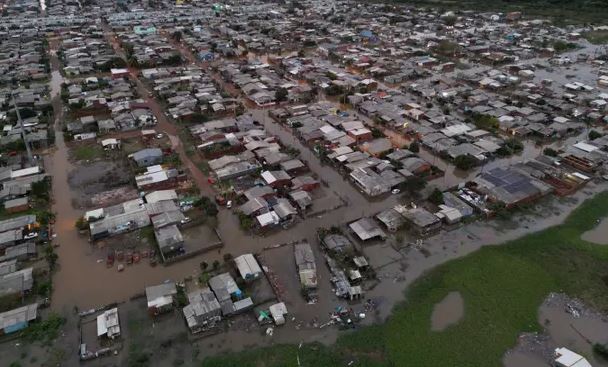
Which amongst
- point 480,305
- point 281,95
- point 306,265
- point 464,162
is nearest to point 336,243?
point 306,265

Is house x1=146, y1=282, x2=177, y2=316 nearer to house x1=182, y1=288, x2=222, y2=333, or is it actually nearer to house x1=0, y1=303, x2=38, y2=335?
house x1=182, y1=288, x2=222, y2=333

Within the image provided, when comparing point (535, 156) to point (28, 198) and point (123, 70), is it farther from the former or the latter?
point (123, 70)

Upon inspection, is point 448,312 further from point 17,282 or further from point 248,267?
point 17,282

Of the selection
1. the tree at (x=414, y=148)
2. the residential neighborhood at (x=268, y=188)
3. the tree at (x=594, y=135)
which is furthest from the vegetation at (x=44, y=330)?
the tree at (x=594, y=135)

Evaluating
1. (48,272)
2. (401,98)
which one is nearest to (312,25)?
(401,98)

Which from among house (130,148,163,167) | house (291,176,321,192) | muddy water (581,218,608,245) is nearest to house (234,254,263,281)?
house (291,176,321,192)

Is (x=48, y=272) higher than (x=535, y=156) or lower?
lower
